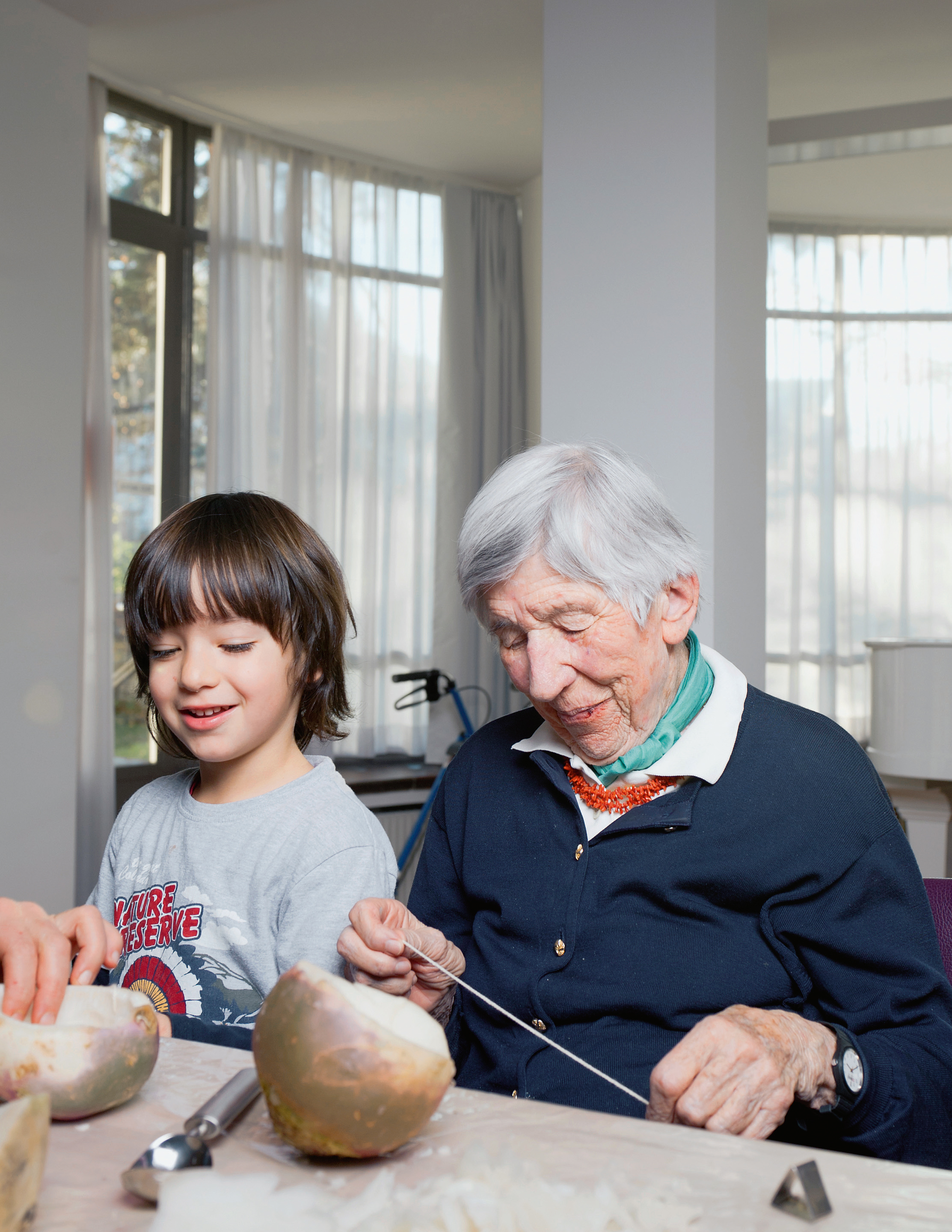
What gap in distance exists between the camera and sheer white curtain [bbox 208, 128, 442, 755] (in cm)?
474

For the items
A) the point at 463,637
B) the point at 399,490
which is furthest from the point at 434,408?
the point at 463,637

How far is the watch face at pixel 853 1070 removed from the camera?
38.2 inches

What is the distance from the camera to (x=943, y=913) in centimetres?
132

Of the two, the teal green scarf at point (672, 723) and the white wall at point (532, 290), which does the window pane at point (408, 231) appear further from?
the teal green scarf at point (672, 723)

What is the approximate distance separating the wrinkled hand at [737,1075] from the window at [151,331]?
3815mm

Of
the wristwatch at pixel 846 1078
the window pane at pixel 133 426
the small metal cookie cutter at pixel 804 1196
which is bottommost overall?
the wristwatch at pixel 846 1078

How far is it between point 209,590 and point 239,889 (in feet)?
1.14

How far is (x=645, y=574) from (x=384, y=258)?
4397mm

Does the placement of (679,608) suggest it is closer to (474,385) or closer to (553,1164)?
(553,1164)

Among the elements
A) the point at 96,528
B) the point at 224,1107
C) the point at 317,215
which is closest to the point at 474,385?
the point at 317,215

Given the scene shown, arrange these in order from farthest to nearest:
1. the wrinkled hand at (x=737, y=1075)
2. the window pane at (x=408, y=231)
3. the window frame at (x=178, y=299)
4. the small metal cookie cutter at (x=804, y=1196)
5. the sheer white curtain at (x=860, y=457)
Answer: the sheer white curtain at (x=860, y=457) → the window pane at (x=408, y=231) → the window frame at (x=178, y=299) → the wrinkled hand at (x=737, y=1075) → the small metal cookie cutter at (x=804, y=1196)

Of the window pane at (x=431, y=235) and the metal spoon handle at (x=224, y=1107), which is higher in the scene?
the window pane at (x=431, y=235)

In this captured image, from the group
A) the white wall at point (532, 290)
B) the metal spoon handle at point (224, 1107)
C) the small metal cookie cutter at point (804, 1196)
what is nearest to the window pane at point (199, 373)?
the white wall at point (532, 290)

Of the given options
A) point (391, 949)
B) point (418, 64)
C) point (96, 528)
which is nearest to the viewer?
point (391, 949)
